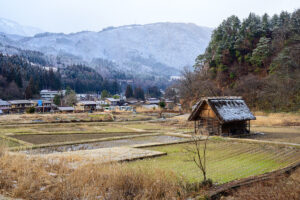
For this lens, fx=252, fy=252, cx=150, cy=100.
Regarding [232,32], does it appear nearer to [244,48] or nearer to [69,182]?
[244,48]

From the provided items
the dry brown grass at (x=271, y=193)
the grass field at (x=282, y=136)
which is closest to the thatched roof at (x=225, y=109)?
the grass field at (x=282, y=136)

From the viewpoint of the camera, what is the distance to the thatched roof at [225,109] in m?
21.0

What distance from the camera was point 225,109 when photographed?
71.7ft

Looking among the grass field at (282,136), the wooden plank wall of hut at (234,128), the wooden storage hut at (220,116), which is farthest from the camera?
the wooden plank wall of hut at (234,128)

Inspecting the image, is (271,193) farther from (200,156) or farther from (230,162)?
(200,156)

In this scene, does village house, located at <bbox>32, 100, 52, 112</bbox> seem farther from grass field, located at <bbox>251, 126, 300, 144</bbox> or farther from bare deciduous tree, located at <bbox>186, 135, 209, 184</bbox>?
bare deciduous tree, located at <bbox>186, 135, 209, 184</bbox>

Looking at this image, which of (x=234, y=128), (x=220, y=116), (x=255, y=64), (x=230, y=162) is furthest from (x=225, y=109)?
(x=255, y=64)

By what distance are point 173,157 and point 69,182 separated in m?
6.75

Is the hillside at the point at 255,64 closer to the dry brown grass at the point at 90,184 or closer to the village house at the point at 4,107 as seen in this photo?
the dry brown grass at the point at 90,184

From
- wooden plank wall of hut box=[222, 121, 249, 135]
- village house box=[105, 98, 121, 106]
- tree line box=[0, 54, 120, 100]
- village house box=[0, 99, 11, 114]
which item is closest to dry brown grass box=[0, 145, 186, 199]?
wooden plank wall of hut box=[222, 121, 249, 135]

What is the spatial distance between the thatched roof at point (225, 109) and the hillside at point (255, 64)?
17.6 metres

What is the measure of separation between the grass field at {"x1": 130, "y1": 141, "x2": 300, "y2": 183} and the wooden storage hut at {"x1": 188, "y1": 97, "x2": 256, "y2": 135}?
227 inches

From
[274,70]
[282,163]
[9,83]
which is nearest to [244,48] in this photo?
[274,70]

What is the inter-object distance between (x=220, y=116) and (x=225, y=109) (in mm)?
1552
